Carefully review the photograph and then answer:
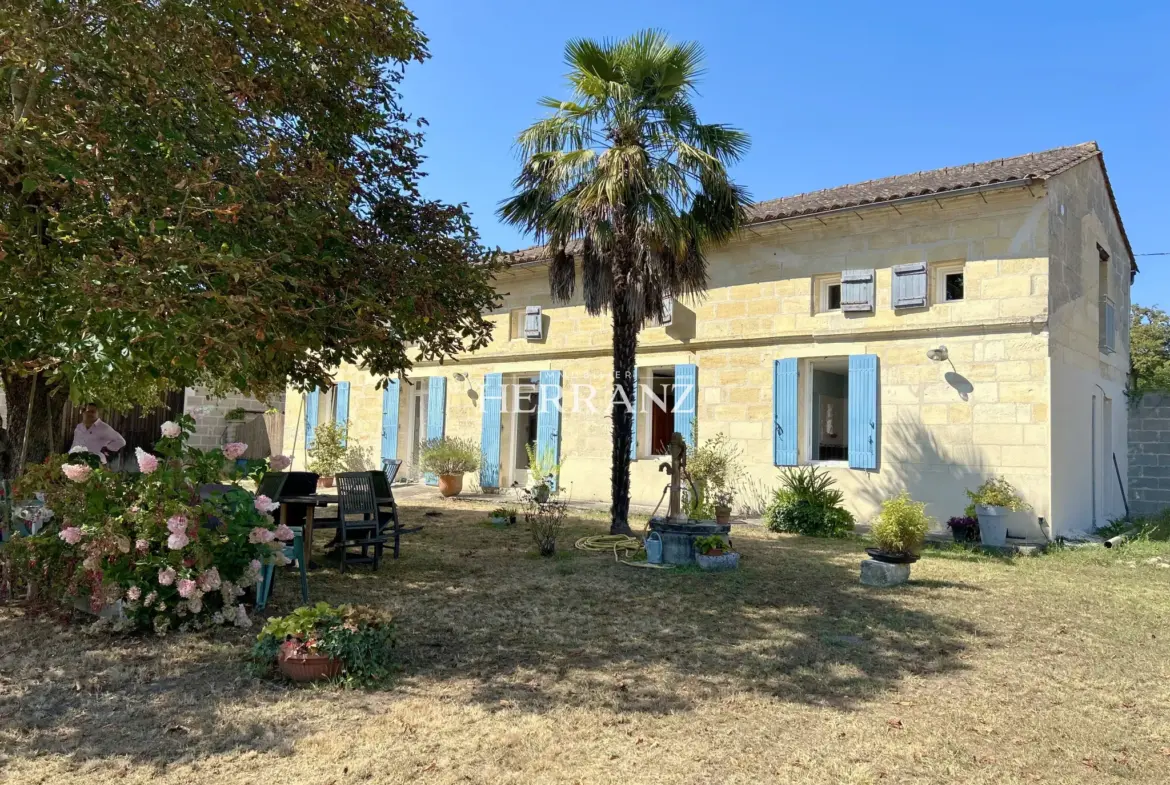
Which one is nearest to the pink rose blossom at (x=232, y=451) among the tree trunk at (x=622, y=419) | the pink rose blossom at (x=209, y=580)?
the pink rose blossom at (x=209, y=580)

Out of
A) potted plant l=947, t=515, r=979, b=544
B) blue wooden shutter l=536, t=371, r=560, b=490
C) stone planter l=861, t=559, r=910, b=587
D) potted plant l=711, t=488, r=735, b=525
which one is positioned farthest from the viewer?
blue wooden shutter l=536, t=371, r=560, b=490

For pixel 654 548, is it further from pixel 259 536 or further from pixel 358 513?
pixel 259 536

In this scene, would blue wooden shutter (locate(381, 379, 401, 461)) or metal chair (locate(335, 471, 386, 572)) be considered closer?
metal chair (locate(335, 471, 386, 572))

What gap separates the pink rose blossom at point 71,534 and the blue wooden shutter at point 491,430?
9964 mm

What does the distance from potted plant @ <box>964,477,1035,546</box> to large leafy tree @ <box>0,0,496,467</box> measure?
22.5ft

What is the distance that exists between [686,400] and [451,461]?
460cm

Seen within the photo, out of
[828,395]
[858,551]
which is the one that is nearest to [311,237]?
[858,551]

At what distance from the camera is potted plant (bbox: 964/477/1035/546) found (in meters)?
9.26

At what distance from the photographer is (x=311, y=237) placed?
5.12 m

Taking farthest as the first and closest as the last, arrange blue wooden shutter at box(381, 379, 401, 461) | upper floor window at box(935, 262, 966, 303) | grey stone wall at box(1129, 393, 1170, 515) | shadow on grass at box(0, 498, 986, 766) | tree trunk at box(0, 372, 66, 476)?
blue wooden shutter at box(381, 379, 401, 461)
grey stone wall at box(1129, 393, 1170, 515)
upper floor window at box(935, 262, 966, 303)
tree trunk at box(0, 372, 66, 476)
shadow on grass at box(0, 498, 986, 766)

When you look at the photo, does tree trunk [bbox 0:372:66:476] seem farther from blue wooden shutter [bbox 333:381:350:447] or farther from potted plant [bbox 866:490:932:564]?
blue wooden shutter [bbox 333:381:350:447]

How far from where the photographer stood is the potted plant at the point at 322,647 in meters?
4.00

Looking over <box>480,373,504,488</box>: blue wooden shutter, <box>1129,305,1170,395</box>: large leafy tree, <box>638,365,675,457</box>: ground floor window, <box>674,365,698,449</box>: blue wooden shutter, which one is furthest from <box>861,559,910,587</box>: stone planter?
<box>1129,305,1170,395</box>: large leafy tree

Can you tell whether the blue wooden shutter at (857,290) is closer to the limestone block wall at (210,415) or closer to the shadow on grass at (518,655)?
the shadow on grass at (518,655)
